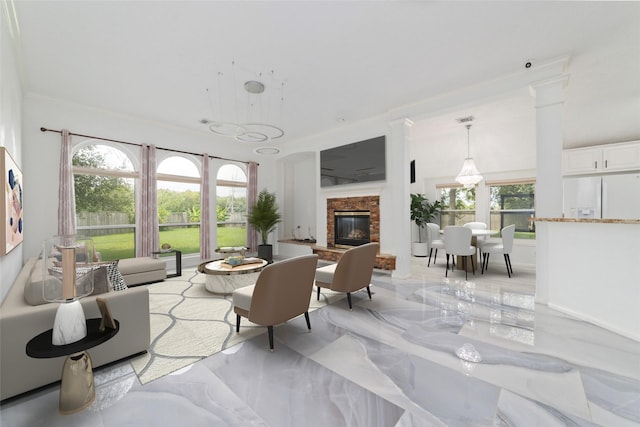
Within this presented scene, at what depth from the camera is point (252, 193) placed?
6.98m

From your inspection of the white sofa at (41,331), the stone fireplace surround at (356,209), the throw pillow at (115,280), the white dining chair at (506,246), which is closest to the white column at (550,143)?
the white dining chair at (506,246)

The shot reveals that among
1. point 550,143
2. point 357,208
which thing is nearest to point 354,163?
point 357,208

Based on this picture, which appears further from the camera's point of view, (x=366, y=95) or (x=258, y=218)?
(x=258, y=218)

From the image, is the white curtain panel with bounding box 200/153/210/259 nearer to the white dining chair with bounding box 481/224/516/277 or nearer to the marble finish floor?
the marble finish floor

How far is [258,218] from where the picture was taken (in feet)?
21.7

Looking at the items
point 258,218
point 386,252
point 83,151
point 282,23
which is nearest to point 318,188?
point 258,218

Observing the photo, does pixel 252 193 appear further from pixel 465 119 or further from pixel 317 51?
pixel 465 119

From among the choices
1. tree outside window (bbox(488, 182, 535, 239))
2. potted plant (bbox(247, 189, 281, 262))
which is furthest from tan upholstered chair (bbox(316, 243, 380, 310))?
tree outside window (bbox(488, 182, 535, 239))

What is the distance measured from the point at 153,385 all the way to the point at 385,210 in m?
4.40

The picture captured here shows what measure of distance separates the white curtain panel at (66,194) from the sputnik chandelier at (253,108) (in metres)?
2.43

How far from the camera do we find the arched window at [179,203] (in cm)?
568

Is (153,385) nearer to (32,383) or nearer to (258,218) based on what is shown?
(32,383)

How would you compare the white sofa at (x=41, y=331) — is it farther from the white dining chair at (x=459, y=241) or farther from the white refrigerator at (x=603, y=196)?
the white refrigerator at (x=603, y=196)

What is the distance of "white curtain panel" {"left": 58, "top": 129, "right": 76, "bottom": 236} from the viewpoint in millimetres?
4340
